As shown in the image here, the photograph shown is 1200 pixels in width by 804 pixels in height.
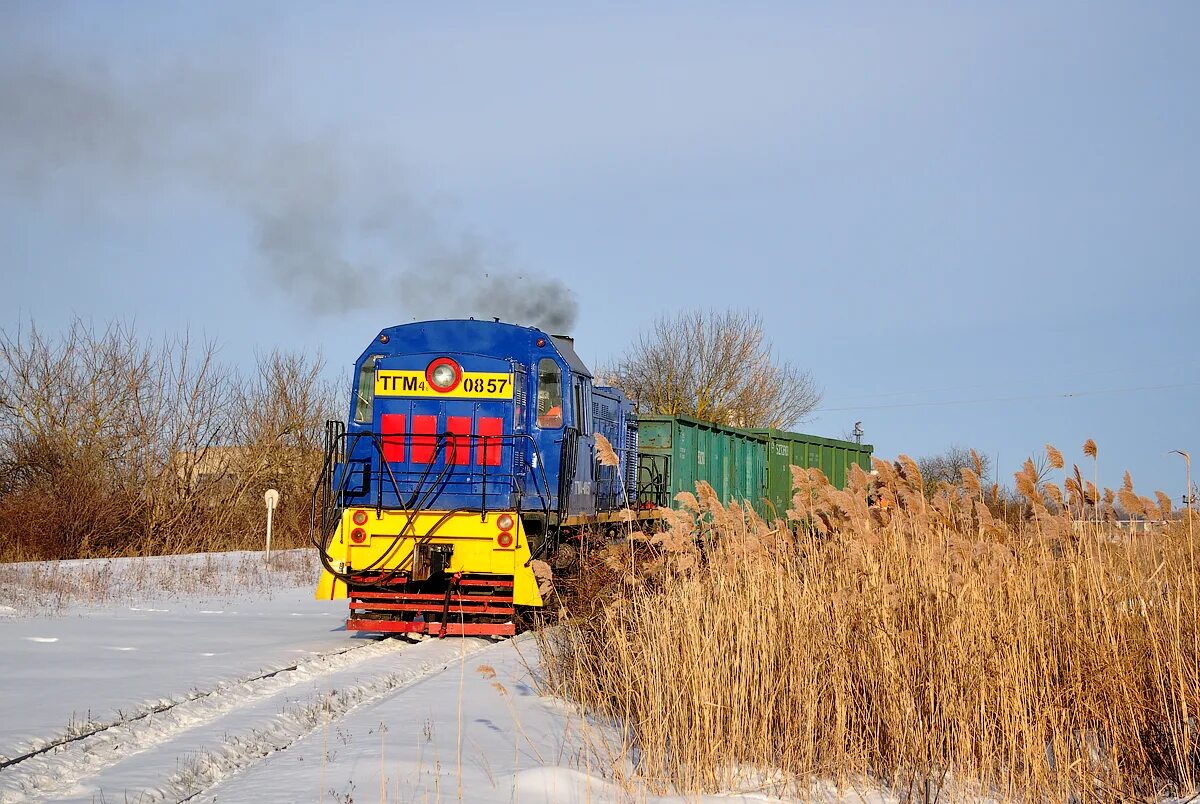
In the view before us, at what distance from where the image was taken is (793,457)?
915 inches

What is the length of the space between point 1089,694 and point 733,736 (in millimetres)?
1826

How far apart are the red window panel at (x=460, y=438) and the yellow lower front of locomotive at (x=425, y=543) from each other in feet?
2.67

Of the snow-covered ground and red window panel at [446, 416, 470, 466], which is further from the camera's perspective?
red window panel at [446, 416, 470, 466]

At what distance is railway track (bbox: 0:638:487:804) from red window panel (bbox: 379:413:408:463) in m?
2.93

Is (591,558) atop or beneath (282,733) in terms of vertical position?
atop

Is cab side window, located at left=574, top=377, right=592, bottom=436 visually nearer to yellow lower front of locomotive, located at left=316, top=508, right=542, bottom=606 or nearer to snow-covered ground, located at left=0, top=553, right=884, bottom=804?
yellow lower front of locomotive, located at left=316, top=508, right=542, bottom=606

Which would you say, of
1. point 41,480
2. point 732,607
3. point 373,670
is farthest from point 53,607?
point 41,480

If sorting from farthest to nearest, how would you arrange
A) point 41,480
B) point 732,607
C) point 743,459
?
point 41,480 → point 743,459 → point 732,607

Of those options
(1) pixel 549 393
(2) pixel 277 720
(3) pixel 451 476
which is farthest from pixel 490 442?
(2) pixel 277 720

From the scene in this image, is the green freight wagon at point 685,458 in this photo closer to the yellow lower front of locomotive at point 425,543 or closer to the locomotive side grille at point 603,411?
the locomotive side grille at point 603,411

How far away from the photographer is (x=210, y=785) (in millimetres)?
5711

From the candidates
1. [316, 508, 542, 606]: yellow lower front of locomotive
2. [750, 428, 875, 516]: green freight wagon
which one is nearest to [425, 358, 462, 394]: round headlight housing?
[316, 508, 542, 606]: yellow lower front of locomotive

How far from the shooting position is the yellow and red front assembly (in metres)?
11.3

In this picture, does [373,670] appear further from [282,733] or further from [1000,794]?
[1000,794]
